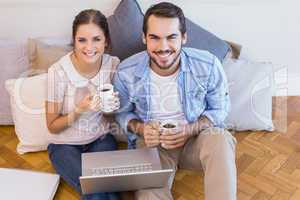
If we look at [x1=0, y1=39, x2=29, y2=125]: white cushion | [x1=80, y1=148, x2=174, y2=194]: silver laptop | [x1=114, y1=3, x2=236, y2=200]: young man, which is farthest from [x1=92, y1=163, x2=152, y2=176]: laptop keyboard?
[x1=0, y1=39, x2=29, y2=125]: white cushion

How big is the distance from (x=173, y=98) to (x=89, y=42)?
0.38 meters

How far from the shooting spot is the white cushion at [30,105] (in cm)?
172

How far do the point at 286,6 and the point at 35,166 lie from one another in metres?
1.35

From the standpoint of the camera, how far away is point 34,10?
6.13 feet

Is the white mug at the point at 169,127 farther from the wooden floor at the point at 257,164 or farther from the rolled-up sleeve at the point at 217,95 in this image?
the wooden floor at the point at 257,164

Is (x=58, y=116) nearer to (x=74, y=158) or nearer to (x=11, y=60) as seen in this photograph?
(x=74, y=158)

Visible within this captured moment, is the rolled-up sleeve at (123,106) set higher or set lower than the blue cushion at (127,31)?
lower

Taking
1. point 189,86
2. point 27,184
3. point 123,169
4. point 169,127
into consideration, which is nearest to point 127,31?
point 189,86

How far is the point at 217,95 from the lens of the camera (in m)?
1.56

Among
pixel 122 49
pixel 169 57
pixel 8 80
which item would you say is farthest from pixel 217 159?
pixel 8 80

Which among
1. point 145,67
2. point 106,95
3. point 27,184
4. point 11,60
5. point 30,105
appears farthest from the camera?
point 11,60

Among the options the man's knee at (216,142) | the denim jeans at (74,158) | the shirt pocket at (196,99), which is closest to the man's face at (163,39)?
the shirt pocket at (196,99)

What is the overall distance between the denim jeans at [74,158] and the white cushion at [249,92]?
1.93ft

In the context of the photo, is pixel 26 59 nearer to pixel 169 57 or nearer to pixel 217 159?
pixel 169 57
